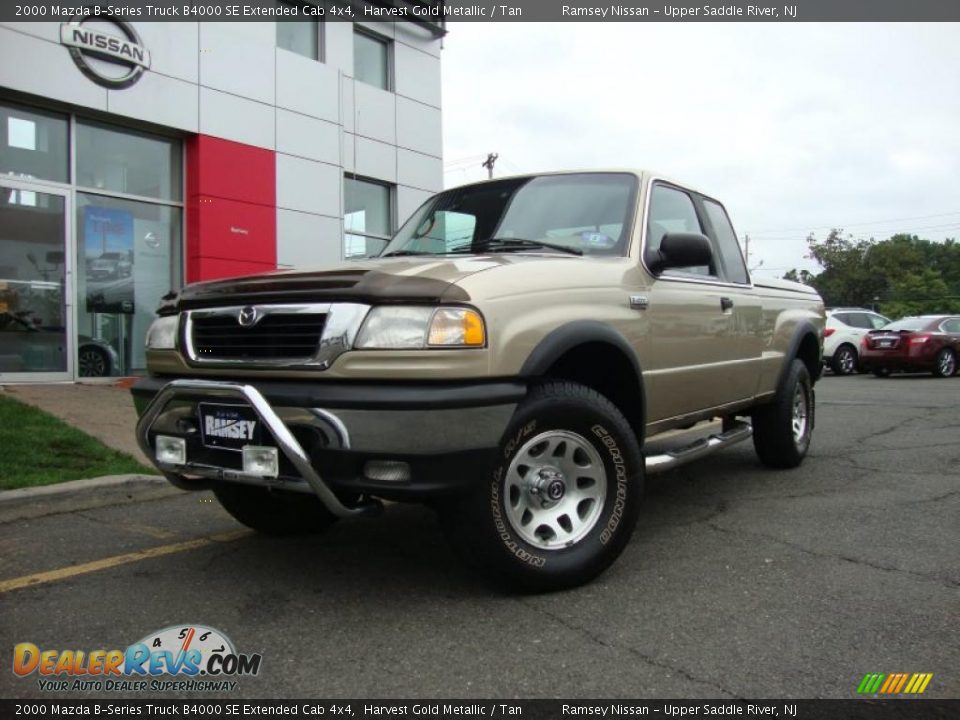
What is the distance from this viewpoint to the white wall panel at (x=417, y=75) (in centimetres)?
1410

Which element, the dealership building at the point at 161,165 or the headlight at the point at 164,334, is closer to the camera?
the headlight at the point at 164,334

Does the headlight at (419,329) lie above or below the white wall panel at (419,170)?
below

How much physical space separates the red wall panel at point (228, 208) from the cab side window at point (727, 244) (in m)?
7.43

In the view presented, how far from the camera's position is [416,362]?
267 cm

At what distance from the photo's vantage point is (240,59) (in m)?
11.3

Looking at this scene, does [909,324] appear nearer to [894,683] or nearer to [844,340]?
[844,340]

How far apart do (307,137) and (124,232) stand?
A: 10.8 feet

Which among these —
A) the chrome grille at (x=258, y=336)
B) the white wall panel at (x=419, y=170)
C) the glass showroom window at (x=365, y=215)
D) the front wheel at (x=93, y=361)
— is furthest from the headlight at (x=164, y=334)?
the white wall panel at (x=419, y=170)

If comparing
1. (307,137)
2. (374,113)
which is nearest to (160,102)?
(307,137)

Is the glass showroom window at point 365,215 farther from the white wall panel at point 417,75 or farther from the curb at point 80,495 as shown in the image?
the curb at point 80,495

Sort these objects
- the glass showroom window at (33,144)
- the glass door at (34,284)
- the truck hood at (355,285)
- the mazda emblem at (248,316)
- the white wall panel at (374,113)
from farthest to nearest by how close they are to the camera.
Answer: the white wall panel at (374,113) < the glass door at (34,284) < the glass showroom window at (33,144) < the mazda emblem at (248,316) < the truck hood at (355,285)

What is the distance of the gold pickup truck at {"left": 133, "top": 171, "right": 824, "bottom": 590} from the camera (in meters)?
2.68

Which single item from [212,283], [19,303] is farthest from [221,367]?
[19,303]

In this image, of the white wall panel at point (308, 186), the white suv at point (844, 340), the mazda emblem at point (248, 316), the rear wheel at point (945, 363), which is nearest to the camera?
the mazda emblem at point (248, 316)
